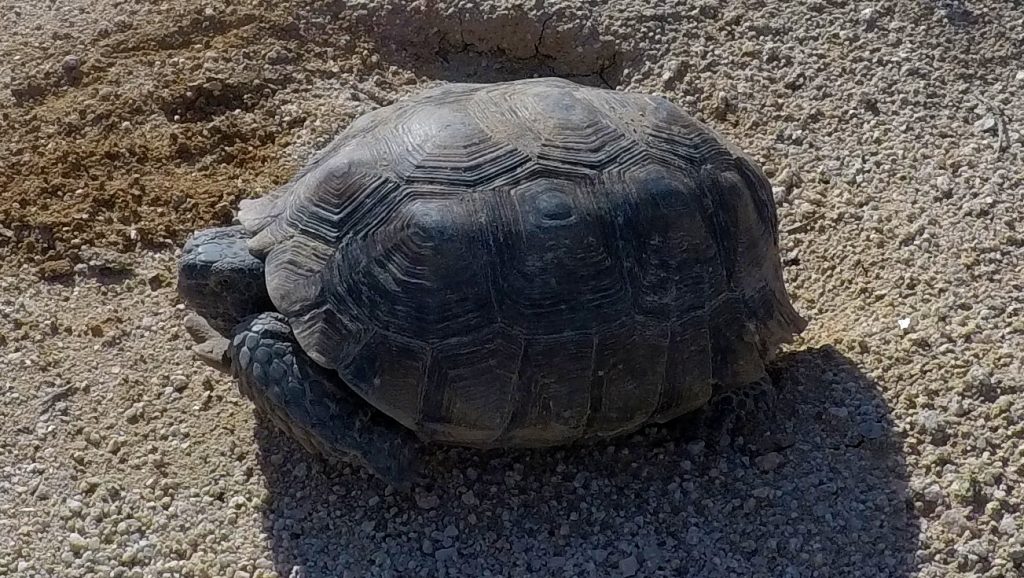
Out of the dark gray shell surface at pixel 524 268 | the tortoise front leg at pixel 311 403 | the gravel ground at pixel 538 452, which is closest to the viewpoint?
the dark gray shell surface at pixel 524 268

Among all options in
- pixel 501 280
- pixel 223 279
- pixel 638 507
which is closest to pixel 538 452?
pixel 638 507

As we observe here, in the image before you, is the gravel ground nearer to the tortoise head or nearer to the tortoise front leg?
the tortoise front leg

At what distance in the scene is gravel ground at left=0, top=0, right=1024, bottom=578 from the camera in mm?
3293

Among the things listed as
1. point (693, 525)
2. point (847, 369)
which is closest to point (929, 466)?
point (847, 369)

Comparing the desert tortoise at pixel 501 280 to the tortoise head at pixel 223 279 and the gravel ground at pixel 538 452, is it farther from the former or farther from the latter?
the gravel ground at pixel 538 452

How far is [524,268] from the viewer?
3002 millimetres

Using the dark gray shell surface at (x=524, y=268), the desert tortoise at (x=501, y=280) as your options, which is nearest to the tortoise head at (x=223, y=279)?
the desert tortoise at (x=501, y=280)

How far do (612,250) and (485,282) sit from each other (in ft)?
1.25

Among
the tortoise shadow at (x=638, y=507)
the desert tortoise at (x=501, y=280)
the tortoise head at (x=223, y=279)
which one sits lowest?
the tortoise shadow at (x=638, y=507)

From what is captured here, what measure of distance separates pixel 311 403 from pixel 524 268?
2.46ft

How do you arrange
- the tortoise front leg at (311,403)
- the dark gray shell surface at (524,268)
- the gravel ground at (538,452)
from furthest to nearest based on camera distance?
the gravel ground at (538,452)
the tortoise front leg at (311,403)
the dark gray shell surface at (524,268)

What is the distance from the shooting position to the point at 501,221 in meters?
3.02

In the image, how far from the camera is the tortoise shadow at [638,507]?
3.23 m

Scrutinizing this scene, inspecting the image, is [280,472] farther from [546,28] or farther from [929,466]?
[546,28]
